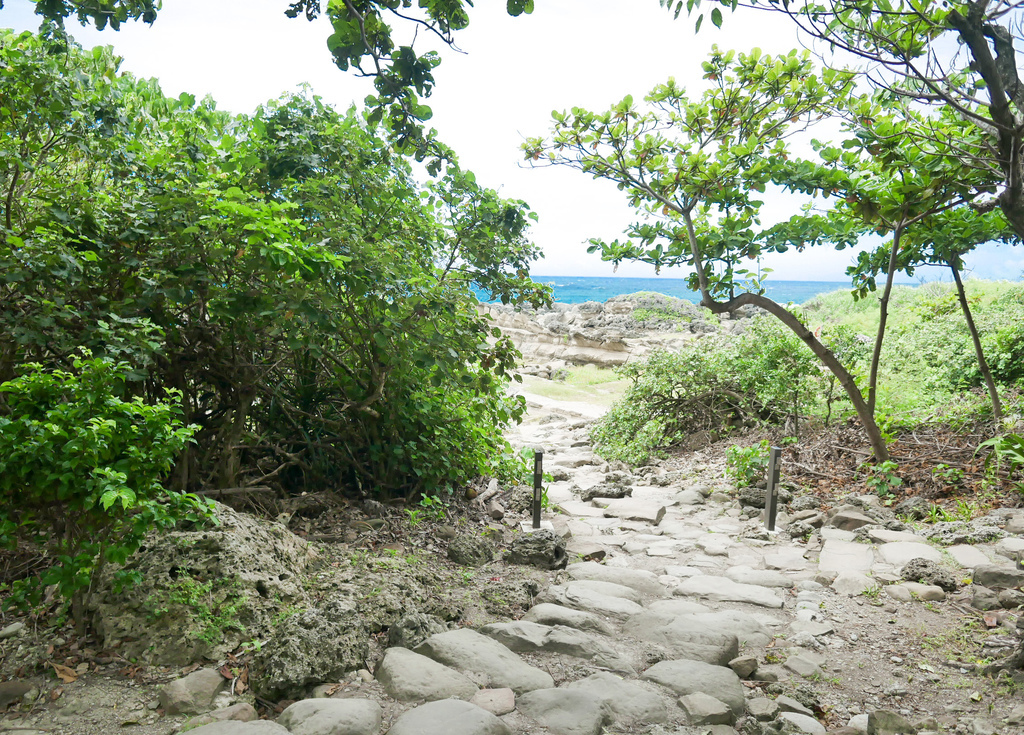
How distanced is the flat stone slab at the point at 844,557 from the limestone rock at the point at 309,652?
344 cm

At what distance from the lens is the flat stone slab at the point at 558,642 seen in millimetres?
3186

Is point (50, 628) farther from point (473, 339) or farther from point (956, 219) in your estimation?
point (956, 219)

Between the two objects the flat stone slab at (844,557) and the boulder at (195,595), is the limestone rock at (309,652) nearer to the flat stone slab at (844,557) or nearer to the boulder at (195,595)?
the boulder at (195,595)

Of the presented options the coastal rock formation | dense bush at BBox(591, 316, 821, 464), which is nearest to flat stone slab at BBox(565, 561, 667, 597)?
dense bush at BBox(591, 316, 821, 464)

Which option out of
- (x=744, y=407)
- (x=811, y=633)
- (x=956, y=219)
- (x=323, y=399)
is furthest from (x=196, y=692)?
(x=744, y=407)

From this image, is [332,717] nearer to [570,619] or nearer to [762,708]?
[570,619]

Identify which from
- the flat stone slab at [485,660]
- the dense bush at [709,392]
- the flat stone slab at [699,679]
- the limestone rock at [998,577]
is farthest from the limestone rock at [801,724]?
the dense bush at [709,392]

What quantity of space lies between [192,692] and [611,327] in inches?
841

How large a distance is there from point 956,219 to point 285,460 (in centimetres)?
635

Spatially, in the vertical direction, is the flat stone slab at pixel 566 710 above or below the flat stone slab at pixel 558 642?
above

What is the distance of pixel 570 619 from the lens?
362 centimetres

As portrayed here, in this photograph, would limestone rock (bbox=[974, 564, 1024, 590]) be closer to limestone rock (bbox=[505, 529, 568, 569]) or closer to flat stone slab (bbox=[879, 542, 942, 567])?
flat stone slab (bbox=[879, 542, 942, 567])

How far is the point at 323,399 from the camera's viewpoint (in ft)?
16.1

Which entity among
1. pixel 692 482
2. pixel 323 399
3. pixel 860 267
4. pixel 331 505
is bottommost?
pixel 692 482
